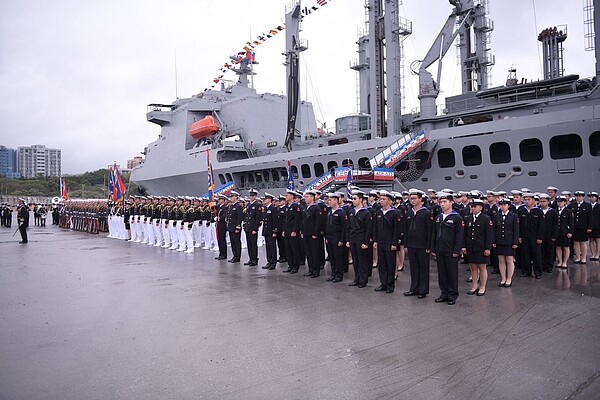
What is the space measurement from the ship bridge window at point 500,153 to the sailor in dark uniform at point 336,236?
908 cm

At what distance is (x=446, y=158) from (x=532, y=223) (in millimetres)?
8420

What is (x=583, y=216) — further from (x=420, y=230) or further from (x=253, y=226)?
(x=253, y=226)

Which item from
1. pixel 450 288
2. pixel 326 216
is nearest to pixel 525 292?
pixel 450 288

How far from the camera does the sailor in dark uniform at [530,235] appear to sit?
7598mm

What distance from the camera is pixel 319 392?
10.1ft

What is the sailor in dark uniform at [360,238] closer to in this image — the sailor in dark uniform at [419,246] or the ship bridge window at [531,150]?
the sailor in dark uniform at [419,246]

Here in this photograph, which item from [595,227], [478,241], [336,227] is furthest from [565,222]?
[336,227]

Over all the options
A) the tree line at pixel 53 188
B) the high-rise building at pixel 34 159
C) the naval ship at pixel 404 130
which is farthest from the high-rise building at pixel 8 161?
the naval ship at pixel 404 130

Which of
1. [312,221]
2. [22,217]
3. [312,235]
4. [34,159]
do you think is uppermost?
[34,159]

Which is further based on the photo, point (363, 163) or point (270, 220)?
point (363, 163)

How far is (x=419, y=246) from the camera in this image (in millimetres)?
6156

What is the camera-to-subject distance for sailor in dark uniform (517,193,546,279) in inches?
299

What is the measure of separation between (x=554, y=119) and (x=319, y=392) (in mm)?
12858

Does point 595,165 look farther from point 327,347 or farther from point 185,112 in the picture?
point 185,112
